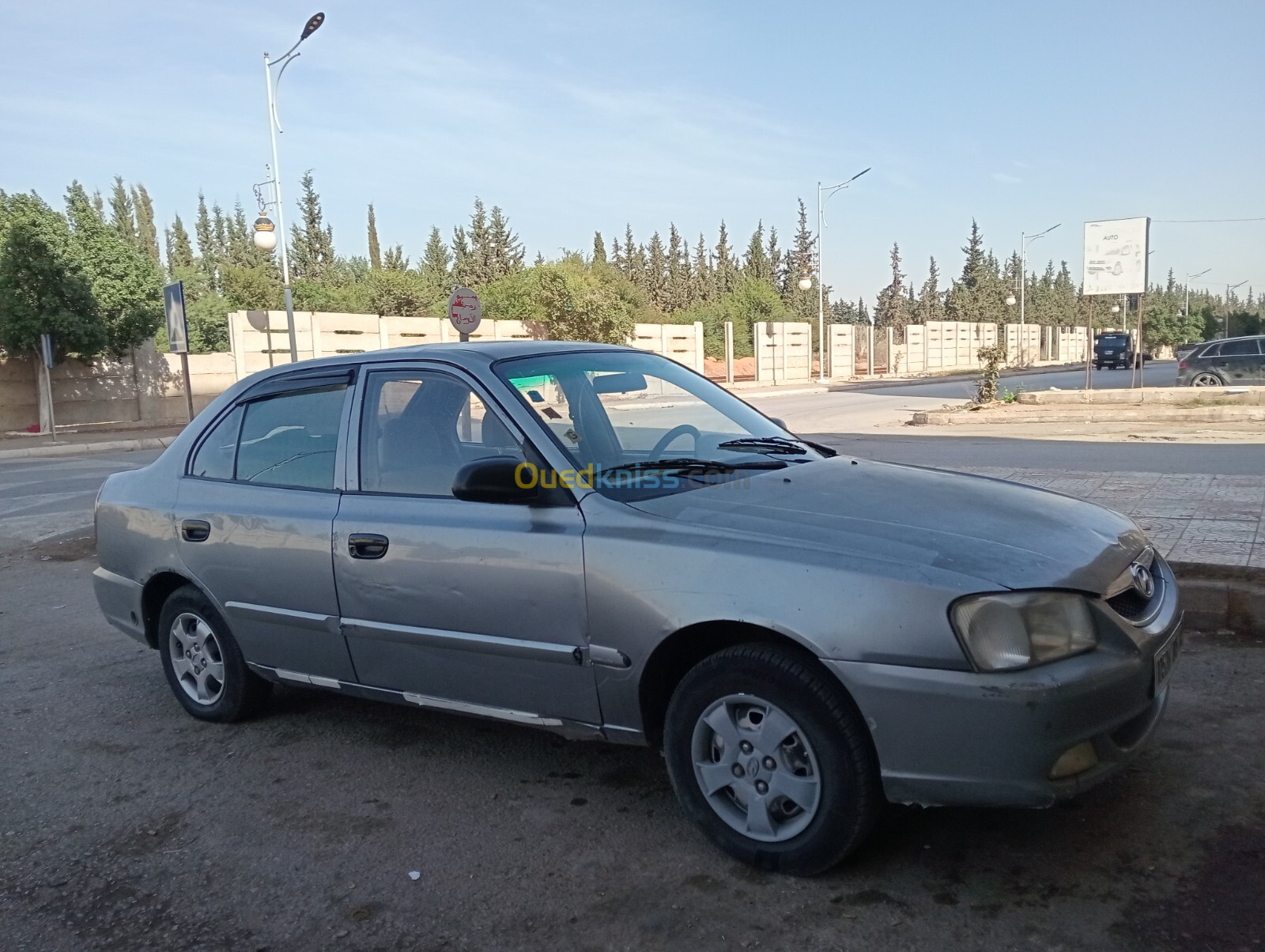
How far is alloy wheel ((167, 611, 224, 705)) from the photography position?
4.57 meters

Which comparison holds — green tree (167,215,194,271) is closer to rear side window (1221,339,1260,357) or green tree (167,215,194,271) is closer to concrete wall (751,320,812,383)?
concrete wall (751,320,812,383)

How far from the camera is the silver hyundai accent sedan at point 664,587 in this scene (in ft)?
8.95

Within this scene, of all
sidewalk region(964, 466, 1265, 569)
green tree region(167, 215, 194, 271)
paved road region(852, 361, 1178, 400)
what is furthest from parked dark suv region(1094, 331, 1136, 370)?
green tree region(167, 215, 194, 271)

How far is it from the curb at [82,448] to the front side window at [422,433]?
19747 millimetres

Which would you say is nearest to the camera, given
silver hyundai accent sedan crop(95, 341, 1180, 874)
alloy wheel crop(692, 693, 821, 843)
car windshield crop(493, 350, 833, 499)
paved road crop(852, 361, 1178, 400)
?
silver hyundai accent sedan crop(95, 341, 1180, 874)

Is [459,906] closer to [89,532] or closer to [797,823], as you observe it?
[797,823]

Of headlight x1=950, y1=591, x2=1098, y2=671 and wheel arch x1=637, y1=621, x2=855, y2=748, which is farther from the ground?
headlight x1=950, y1=591, x2=1098, y2=671

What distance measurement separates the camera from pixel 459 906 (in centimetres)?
296

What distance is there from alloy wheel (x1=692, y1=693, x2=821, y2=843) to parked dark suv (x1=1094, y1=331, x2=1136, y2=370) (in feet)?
154

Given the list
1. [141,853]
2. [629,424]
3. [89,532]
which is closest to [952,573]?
[629,424]

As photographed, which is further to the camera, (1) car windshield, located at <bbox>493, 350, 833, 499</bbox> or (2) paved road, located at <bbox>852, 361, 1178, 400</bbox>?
(2) paved road, located at <bbox>852, 361, 1178, 400</bbox>

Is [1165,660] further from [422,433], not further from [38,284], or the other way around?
[38,284]

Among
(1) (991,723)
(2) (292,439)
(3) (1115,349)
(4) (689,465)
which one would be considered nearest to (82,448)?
(2) (292,439)

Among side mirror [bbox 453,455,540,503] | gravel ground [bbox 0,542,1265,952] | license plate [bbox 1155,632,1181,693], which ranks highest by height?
side mirror [bbox 453,455,540,503]
